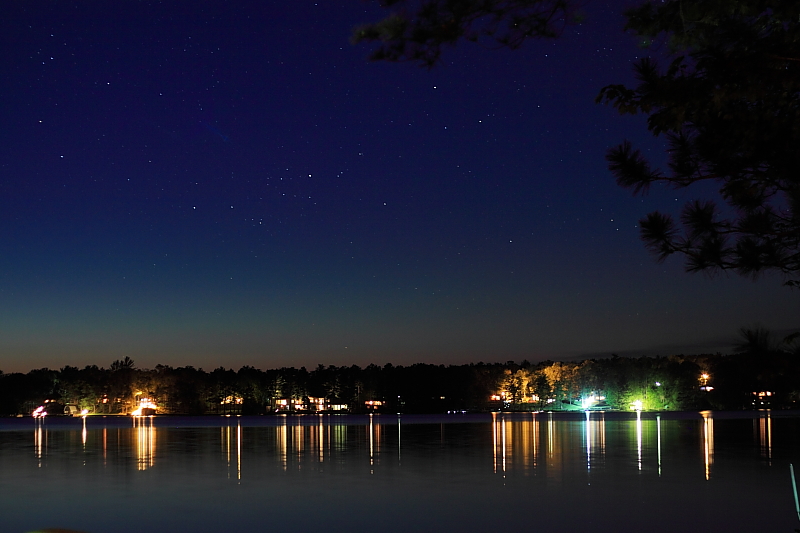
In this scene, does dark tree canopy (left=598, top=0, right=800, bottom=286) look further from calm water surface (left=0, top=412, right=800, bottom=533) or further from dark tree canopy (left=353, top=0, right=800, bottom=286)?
calm water surface (left=0, top=412, right=800, bottom=533)

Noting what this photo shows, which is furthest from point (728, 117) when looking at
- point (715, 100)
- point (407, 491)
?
point (407, 491)

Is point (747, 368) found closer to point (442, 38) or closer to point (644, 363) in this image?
point (442, 38)

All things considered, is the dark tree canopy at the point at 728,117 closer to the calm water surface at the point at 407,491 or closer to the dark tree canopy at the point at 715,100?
the dark tree canopy at the point at 715,100

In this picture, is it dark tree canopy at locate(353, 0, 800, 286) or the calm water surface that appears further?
the calm water surface

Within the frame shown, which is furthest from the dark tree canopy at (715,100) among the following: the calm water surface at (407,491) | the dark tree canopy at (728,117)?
the calm water surface at (407,491)

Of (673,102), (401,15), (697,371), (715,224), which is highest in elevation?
(401,15)

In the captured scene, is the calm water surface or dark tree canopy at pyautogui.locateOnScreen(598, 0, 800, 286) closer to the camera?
dark tree canopy at pyautogui.locateOnScreen(598, 0, 800, 286)

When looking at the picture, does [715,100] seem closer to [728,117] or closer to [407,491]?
[728,117]

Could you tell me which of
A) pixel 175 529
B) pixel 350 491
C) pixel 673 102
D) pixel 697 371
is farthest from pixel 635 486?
pixel 697 371

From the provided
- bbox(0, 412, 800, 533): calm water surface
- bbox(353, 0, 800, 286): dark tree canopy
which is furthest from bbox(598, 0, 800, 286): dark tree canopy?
bbox(0, 412, 800, 533): calm water surface

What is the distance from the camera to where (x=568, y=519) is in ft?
61.7

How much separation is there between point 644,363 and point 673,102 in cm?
17455

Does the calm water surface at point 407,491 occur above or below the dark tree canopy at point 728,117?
below

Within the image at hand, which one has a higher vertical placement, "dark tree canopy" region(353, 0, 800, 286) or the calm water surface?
"dark tree canopy" region(353, 0, 800, 286)
